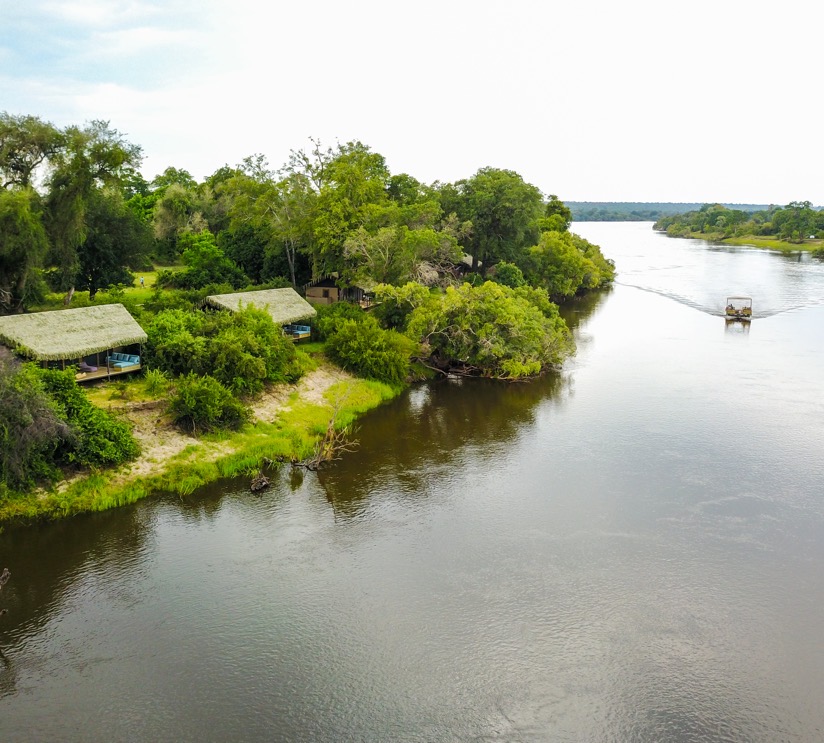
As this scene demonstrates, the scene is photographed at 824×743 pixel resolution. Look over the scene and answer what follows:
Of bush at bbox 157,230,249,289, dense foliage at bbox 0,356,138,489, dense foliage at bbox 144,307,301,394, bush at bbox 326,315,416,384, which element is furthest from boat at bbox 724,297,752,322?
dense foliage at bbox 0,356,138,489

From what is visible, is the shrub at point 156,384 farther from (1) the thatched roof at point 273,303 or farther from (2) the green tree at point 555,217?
(2) the green tree at point 555,217

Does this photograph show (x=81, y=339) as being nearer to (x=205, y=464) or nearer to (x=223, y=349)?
(x=223, y=349)

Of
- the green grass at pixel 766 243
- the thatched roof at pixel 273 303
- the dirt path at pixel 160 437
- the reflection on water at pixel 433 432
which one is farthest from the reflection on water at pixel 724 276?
the dirt path at pixel 160 437

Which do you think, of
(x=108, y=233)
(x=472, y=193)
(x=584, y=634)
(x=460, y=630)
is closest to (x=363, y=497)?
(x=460, y=630)

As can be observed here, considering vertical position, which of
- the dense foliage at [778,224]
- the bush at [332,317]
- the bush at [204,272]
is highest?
the dense foliage at [778,224]

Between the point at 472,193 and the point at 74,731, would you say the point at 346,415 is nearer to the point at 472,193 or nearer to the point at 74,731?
the point at 74,731

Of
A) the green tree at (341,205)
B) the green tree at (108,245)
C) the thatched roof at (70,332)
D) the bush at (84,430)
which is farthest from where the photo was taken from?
the green tree at (341,205)

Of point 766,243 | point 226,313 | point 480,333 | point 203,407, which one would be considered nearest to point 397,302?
point 480,333
